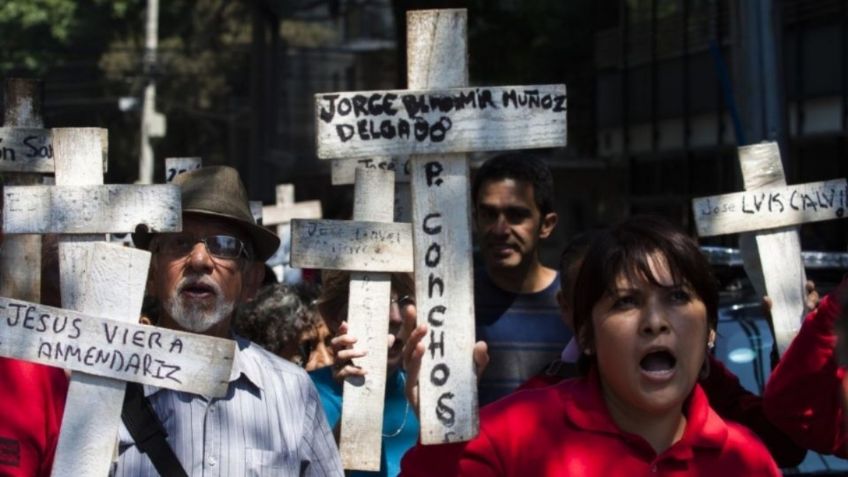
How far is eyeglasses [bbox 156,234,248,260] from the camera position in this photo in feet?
13.3

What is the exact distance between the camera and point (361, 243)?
410 centimetres

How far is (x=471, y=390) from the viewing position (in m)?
3.63

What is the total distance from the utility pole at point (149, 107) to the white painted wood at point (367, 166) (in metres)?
26.4

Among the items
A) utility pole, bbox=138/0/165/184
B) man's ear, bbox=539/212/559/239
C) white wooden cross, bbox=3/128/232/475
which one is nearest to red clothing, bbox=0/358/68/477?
white wooden cross, bbox=3/128/232/475

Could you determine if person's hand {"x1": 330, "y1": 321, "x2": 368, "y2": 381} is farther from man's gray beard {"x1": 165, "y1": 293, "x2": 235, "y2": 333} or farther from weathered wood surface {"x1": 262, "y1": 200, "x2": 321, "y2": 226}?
→ weathered wood surface {"x1": 262, "y1": 200, "x2": 321, "y2": 226}

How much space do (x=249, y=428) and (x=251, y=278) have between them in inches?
19.9

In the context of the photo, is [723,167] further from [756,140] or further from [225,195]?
[225,195]

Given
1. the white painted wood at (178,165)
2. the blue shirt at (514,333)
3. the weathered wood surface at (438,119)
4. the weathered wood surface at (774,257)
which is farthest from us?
the blue shirt at (514,333)

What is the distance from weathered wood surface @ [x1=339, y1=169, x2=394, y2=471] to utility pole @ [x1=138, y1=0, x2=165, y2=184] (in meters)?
27.2

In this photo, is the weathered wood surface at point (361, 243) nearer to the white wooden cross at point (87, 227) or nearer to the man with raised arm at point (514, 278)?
the white wooden cross at point (87, 227)

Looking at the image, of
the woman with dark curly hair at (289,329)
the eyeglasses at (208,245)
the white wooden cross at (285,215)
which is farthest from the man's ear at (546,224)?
the white wooden cross at (285,215)

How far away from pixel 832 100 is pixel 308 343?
11789mm

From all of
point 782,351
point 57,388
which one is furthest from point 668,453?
point 57,388

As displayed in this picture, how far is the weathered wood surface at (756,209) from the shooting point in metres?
4.58
